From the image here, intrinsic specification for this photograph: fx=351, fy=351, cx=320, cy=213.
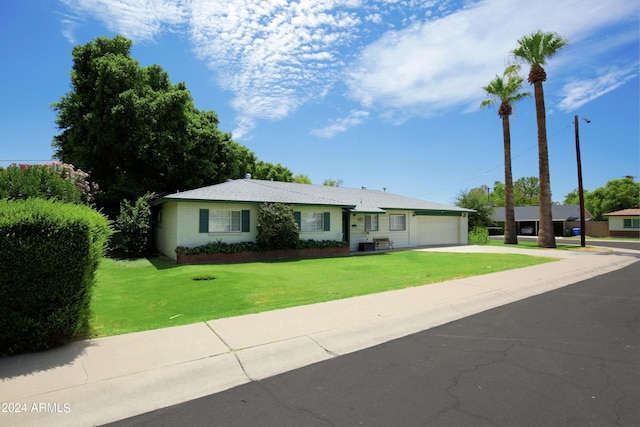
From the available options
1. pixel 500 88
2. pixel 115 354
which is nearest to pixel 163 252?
pixel 115 354

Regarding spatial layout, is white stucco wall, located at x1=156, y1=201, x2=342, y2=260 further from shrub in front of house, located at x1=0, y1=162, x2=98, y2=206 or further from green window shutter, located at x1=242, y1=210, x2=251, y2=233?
shrub in front of house, located at x1=0, y1=162, x2=98, y2=206

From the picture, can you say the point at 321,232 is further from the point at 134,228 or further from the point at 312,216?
the point at 134,228

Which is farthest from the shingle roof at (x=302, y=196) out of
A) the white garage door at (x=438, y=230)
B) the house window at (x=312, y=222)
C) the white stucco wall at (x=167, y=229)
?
the white garage door at (x=438, y=230)

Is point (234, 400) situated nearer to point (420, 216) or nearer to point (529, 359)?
point (529, 359)

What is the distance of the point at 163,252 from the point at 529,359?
18.1 m

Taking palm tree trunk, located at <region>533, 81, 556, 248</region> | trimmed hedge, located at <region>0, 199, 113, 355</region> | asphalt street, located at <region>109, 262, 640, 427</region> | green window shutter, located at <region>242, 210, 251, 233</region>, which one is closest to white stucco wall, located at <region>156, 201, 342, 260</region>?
green window shutter, located at <region>242, 210, 251, 233</region>

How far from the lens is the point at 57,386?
3.86m

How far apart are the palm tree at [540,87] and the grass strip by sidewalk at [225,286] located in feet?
35.2

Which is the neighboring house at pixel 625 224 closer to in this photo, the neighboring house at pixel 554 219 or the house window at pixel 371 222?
the neighboring house at pixel 554 219

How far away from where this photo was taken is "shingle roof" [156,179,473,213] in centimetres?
1696

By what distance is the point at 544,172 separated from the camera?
24.4m

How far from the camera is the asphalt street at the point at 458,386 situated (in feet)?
10.9

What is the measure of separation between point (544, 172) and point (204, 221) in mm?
22665

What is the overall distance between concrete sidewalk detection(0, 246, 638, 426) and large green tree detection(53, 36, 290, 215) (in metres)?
19.2
